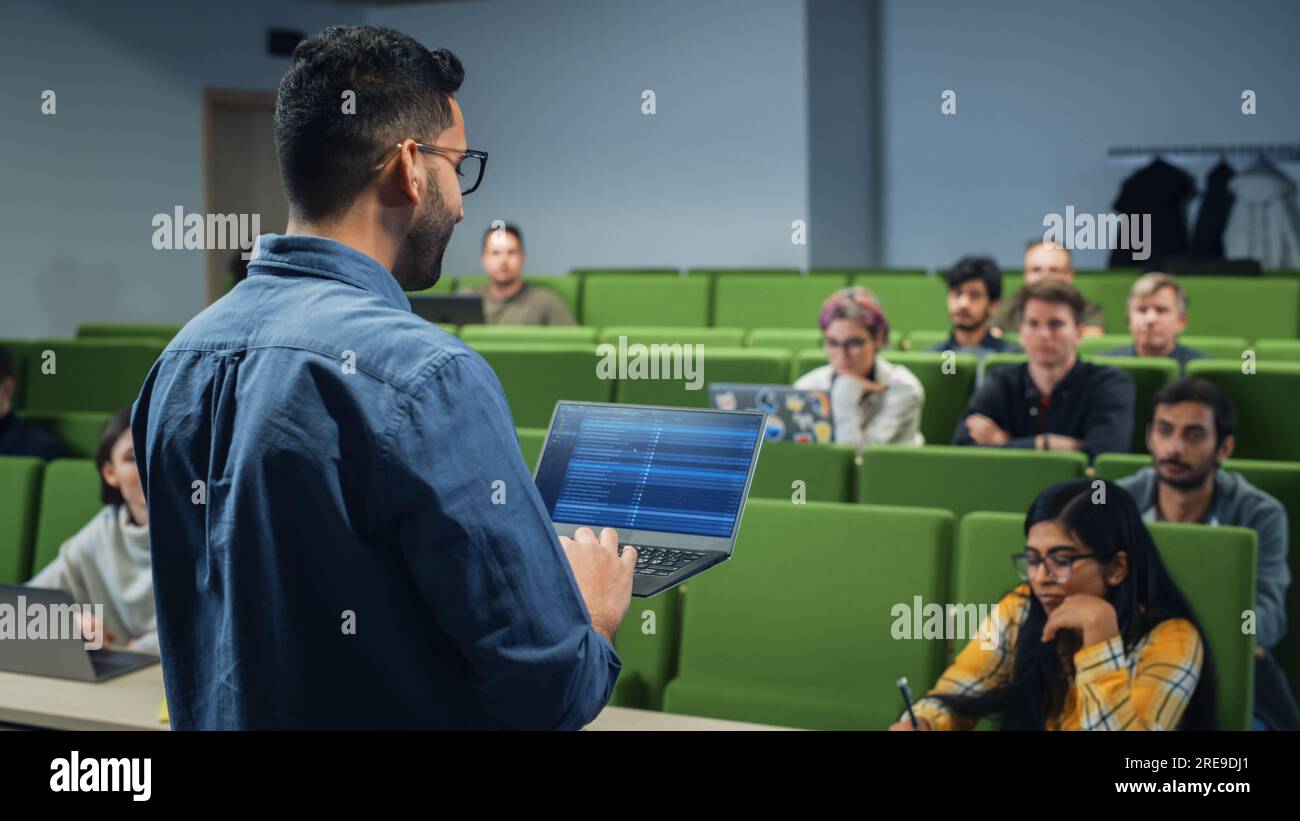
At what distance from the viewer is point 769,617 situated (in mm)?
2424

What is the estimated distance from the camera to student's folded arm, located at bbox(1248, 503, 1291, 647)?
2547 mm

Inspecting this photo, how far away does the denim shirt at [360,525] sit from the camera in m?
0.97

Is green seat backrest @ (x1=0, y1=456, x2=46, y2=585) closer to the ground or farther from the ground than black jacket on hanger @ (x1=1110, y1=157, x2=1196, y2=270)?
closer to the ground

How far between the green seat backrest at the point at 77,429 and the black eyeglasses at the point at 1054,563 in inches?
103

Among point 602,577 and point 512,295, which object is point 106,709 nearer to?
point 602,577

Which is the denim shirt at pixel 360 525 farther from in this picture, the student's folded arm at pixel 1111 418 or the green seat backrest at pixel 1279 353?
the green seat backrest at pixel 1279 353

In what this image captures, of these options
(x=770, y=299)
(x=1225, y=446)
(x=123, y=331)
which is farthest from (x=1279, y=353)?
(x=123, y=331)

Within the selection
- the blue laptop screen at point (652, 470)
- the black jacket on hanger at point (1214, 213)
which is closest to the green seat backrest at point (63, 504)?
the blue laptop screen at point (652, 470)

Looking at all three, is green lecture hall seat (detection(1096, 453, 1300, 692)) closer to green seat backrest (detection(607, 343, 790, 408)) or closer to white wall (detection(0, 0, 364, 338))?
green seat backrest (detection(607, 343, 790, 408))

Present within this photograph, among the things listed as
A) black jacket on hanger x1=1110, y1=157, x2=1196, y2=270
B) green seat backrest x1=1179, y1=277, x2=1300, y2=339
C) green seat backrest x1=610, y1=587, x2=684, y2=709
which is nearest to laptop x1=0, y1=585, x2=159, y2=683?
green seat backrest x1=610, y1=587, x2=684, y2=709

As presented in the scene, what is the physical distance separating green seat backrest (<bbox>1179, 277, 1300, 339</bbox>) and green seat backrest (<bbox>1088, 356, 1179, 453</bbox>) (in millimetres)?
2363
